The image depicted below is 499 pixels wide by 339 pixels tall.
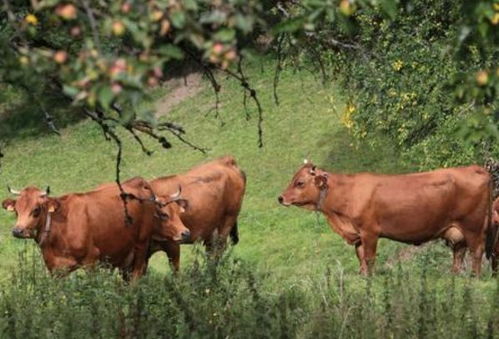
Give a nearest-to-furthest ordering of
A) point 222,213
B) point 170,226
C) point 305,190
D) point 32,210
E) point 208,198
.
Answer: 1. point 32,210
2. point 170,226
3. point 305,190
4. point 208,198
5. point 222,213

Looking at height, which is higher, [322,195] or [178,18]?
[178,18]

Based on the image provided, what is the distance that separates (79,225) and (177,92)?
24.2m

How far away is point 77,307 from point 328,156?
19.7 metres

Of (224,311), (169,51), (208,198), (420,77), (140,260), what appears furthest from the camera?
(420,77)

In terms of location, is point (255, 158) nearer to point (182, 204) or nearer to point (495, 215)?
point (495, 215)

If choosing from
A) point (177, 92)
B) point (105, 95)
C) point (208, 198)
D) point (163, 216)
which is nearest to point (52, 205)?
point (163, 216)

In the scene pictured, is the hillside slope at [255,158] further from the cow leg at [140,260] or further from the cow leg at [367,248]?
the cow leg at [140,260]

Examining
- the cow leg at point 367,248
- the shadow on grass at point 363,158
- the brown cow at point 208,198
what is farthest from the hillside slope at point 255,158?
the cow leg at point 367,248

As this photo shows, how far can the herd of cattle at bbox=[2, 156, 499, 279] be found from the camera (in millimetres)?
13188

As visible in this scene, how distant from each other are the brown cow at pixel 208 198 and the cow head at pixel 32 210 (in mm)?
1902

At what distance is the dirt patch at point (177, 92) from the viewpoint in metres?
36.1

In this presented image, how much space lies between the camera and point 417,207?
14891 millimetres

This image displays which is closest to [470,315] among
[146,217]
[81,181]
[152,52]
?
[152,52]

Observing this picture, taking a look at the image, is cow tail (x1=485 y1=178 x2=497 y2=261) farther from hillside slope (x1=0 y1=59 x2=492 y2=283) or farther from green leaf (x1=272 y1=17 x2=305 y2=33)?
green leaf (x1=272 y1=17 x2=305 y2=33)
